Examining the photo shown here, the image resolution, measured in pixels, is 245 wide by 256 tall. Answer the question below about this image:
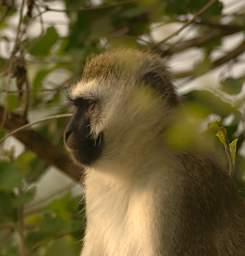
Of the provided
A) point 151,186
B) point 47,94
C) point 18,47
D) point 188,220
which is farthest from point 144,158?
point 47,94

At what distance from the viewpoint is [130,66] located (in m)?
2.81

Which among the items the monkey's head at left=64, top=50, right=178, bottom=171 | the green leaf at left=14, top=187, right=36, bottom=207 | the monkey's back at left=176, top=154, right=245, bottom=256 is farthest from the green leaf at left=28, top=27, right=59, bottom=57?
the monkey's back at left=176, top=154, right=245, bottom=256

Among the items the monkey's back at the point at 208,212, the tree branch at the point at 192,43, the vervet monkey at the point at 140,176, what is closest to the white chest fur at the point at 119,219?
the vervet monkey at the point at 140,176

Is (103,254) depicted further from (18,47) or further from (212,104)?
(212,104)

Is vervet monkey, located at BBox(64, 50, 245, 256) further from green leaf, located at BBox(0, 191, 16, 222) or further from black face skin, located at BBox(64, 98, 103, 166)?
green leaf, located at BBox(0, 191, 16, 222)

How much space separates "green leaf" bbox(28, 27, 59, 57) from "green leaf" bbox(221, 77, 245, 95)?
34.9 inches

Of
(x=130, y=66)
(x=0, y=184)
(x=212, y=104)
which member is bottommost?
(x=0, y=184)

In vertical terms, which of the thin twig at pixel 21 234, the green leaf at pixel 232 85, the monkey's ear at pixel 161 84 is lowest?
the thin twig at pixel 21 234

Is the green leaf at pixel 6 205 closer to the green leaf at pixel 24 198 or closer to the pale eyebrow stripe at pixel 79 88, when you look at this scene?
the green leaf at pixel 24 198

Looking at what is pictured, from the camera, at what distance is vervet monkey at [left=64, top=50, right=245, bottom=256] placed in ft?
8.15

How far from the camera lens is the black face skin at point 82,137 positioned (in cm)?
251

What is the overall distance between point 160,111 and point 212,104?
3.24 ft

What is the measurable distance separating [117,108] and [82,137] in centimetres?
24

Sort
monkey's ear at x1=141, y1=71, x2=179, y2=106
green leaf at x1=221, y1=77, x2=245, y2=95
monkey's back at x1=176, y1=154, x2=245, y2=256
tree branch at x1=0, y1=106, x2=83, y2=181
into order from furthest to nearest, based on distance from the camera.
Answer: tree branch at x1=0, y1=106, x2=83, y2=181 < monkey's ear at x1=141, y1=71, x2=179, y2=106 < monkey's back at x1=176, y1=154, x2=245, y2=256 < green leaf at x1=221, y1=77, x2=245, y2=95
